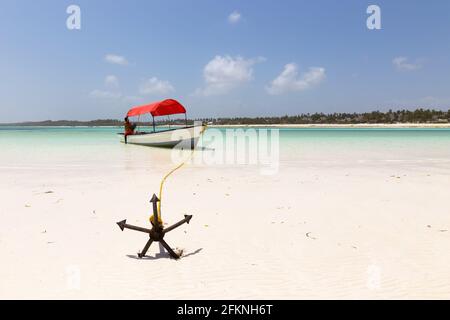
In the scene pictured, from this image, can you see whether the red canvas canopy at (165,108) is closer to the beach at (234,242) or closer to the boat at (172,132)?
the boat at (172,132)

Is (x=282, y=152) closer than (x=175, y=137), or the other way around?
(x=282, y=152)

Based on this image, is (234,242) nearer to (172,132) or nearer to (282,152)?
(282,152)

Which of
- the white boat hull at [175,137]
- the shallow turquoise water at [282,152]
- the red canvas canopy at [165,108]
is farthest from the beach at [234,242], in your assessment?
the red canvas canopy at [165,108]

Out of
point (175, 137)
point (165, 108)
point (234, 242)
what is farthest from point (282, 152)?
point (234, 242)

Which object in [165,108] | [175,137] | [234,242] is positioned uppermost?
[165,108]

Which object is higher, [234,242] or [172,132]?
[172,132]

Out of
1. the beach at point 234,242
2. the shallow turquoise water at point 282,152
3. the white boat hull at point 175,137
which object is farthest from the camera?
the white boat hull at point 175,137

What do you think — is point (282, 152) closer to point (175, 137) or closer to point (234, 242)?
point (175, 137)

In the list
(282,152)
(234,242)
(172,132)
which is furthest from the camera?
(172,132)

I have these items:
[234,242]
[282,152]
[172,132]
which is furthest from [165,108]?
[234,242]

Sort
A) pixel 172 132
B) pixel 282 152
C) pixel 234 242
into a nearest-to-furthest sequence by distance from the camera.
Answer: pixel 234 242
pixel 282 152
pixel 172 132
